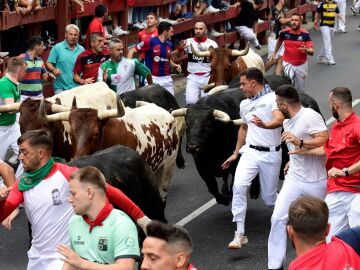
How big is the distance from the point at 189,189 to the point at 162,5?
439 inches

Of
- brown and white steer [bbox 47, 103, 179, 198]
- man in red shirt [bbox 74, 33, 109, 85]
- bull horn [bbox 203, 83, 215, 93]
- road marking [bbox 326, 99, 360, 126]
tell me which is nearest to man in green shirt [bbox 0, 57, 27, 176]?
brown and white steer [bbox 47, 103, 179, 198]

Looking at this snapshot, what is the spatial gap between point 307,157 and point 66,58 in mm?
7139

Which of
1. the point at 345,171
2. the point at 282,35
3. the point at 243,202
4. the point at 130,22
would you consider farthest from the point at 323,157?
Result: the point at 130,22

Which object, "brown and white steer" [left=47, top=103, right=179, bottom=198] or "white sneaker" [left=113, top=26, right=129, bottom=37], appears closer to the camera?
"brown and white steer" [left=47, top=103, right=179, bottom=198]

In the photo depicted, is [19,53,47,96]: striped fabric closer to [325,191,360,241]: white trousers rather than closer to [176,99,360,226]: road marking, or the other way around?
[176,99,360,226]: road marking

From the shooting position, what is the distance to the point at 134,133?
13016 mm

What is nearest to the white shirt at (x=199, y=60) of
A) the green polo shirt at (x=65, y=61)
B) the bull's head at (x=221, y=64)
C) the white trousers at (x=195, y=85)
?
the white trousers at (x=195, y=85)

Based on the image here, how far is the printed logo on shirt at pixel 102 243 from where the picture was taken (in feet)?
24.7

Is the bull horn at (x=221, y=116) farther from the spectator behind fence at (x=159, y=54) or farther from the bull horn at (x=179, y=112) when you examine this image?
the spectator behind fence at (x=159, y=54)

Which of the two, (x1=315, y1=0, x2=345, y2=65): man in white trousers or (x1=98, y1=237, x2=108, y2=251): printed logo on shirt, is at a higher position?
(x1=98, y1=237, x2=108, y2=251): printed logo on shirt

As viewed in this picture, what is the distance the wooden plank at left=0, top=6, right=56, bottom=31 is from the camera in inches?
707

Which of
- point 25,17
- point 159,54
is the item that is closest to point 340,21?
point 159,54

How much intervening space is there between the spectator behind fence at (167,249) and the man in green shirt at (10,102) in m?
7.57

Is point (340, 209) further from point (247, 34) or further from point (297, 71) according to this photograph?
point (247, 34)
